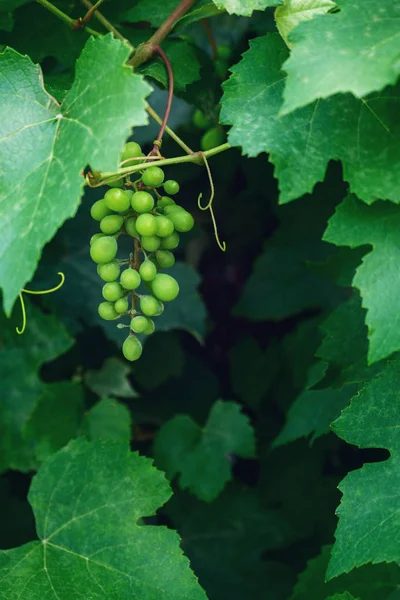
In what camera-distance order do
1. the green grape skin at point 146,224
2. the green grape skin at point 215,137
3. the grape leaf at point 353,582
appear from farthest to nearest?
1. the green grape skin at point 215,137
2. the grape leaf at point 353,582
3. the green grape skin at point 146,224

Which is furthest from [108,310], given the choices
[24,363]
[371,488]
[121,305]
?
[24,363]

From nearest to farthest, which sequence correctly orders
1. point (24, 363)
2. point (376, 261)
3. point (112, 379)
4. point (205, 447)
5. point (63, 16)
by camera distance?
point (376, 261), point (63, 16), point (24, 363), point (205, 447), point (112, 379)

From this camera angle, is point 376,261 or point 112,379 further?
point 112,379

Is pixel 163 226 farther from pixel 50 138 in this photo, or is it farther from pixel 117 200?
pixel 50 138

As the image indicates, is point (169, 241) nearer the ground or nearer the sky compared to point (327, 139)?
nearer the ground

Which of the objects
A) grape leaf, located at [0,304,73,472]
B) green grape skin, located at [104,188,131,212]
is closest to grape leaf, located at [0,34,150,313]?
green grape skin, located at [104,188,131,212]

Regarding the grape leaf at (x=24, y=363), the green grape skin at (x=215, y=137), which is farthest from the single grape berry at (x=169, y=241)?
the grape leaf at (x=24, y=363)

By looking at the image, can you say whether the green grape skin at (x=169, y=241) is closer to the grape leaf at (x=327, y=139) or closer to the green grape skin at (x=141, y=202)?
the green grape skin at (x=141, y=202)

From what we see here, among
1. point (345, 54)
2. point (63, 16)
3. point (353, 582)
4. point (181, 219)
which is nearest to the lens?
point (345, 54)
